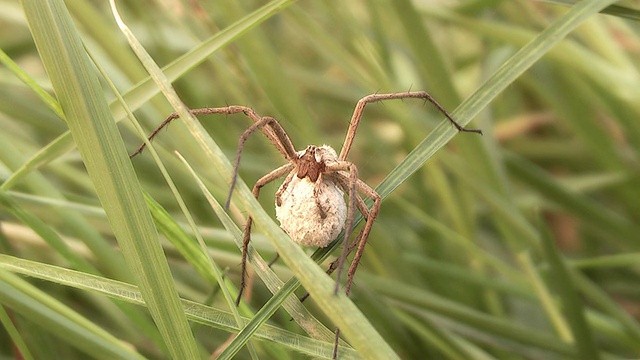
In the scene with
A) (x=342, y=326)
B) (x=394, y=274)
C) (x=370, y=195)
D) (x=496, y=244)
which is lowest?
(x=342, y=326)

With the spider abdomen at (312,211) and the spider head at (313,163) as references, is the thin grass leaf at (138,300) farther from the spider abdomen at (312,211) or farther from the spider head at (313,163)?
the spider head at (313,163)

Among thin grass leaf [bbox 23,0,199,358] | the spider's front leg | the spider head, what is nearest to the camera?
thin grass leaf [bbox 23,0,199,358]

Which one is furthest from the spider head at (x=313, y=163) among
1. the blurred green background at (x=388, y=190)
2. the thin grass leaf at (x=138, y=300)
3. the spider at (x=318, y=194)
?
the thin grass leaf at (x=138, y=300)

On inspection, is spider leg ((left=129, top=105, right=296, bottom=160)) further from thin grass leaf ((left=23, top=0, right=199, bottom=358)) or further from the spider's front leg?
thin grass leaf ((left=23, top=0, right=199, bottom=358))

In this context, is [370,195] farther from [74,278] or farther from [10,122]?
[10,122]

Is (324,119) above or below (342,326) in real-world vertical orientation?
above

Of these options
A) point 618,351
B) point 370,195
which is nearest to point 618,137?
point 618,351

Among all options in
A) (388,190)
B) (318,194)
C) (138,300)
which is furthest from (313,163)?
(138,300)

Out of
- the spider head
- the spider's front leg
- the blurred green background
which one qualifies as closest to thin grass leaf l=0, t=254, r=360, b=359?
the blurred green background

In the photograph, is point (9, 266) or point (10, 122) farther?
point (10, 122)
